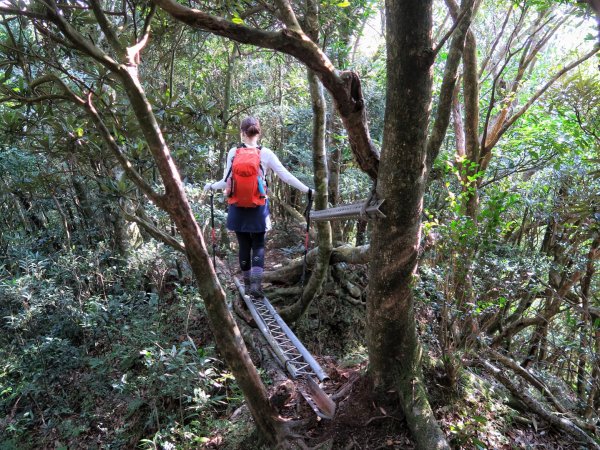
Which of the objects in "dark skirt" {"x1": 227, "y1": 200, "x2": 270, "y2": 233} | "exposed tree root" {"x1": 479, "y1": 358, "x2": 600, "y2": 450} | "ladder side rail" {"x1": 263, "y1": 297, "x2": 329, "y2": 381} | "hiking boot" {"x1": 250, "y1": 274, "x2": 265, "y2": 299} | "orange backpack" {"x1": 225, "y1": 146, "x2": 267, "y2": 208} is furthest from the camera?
"hiking boot" {"x1": 250, "y1": 274, "x2": 265, "y2": 299}

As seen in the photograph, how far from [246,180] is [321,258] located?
5.00ft

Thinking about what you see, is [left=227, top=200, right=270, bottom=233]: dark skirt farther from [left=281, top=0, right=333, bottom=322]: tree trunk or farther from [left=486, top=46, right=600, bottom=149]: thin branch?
[left=486, top=46, right=600, bottom=149]: thin branch

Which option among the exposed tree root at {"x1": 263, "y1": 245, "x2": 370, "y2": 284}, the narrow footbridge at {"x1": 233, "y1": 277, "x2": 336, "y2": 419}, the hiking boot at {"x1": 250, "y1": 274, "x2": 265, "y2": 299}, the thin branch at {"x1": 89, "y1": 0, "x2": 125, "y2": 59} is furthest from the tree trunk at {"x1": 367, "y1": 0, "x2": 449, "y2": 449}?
the hiking boot at {"x1": 250, "y1": 274, "x2": 265, "y2": 299}

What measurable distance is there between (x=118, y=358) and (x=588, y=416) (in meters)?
5.59

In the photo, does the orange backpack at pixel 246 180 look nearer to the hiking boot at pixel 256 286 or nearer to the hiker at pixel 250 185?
the hiker at pixel 250 185

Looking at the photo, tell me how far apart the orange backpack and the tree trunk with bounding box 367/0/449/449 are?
217 centimetres

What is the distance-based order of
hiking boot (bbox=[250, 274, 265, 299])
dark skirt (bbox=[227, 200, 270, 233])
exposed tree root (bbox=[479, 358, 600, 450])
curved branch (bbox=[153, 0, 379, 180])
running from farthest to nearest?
hiking boot (bbox=[250, 274, 265, 299])
dark skirt (bbox=[227, 200, 270, 233])
exposed tree root (bbox=[479, 358, 600, 450])
curved branch (bbox=[153, 0, 379, 180])

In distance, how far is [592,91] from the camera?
411 cm

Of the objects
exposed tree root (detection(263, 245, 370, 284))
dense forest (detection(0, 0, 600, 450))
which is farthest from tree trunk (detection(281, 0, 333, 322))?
exposed tree root (detection(263, 245, 370, 284))

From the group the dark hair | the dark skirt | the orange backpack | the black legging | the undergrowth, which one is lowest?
the undergrowth

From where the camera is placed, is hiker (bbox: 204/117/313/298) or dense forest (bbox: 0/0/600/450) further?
hiker (bbox: 204/117/313/298)

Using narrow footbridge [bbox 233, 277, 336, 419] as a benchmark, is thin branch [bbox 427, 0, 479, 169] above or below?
above

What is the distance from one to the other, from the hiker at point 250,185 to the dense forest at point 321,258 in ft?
0.95

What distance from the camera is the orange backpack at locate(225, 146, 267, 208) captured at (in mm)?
4344
